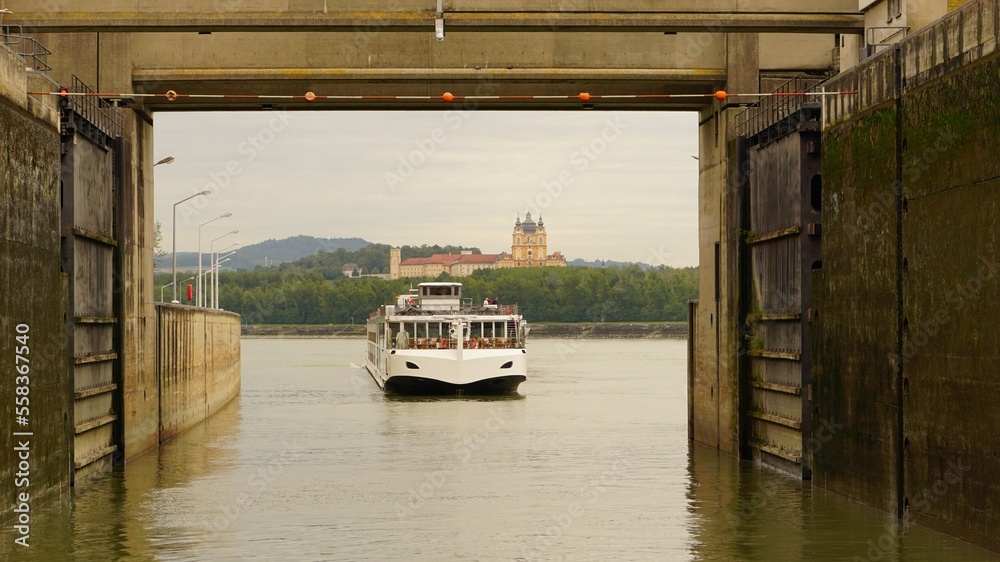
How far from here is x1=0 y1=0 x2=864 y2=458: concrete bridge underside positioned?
98.2ft

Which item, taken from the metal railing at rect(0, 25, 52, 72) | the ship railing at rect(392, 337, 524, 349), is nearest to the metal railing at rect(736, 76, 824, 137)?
the metal railing at rect(0, 25, 52, 72)

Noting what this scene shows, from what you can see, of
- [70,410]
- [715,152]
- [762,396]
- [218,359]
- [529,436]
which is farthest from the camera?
[218,359]

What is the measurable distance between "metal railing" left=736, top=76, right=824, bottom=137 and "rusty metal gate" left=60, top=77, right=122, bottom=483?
13.4 m

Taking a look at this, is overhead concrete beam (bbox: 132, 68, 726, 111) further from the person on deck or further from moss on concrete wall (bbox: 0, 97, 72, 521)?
the person on deck

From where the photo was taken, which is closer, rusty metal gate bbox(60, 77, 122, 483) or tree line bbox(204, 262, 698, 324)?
rusty metal gate bbox(60, 77, 122, 483)

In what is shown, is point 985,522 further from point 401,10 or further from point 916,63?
point 401,10

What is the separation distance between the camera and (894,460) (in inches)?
806

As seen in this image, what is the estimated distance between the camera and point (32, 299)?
21.4 metres

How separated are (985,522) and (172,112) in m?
22.8

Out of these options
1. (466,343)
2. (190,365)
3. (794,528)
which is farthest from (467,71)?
(466,343)

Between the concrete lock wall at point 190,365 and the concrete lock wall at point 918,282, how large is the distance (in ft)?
57.1

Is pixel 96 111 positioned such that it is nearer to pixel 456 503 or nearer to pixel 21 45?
pixel 21 45

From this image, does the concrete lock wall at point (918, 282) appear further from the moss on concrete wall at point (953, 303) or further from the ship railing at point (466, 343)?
the ship railing at point (466, 343)

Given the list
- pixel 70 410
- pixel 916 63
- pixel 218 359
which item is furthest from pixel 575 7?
pixel 218 359
